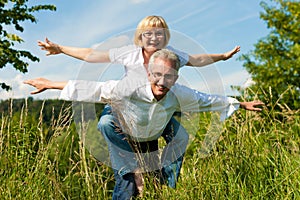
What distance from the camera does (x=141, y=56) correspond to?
2.91 m

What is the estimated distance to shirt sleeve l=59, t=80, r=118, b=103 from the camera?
9.04 ft

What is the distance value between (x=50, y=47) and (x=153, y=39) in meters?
0.71

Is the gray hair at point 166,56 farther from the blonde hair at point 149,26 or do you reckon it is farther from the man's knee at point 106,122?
the man's knee at point 106,122

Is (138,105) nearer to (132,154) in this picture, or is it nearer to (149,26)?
(132,154)

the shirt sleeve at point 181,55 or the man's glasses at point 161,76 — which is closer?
the man's glasses at point 161,76

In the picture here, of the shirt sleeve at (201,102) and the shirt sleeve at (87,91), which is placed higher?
the shirt sleeve at (87,91)

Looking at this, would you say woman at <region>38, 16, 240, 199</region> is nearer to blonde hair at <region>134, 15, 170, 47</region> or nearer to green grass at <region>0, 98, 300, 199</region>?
blonde hair at <region>134, 15, 170, 47</region>

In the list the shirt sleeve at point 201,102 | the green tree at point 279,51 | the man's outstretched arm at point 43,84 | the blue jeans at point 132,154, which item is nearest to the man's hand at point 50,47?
the man's outstretched arm at point 43,84

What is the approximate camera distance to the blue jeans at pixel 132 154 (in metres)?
2.99

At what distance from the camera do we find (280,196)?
8.63ft

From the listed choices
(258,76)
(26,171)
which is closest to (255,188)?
(26,171)

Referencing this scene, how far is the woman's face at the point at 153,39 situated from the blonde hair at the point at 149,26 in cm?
2

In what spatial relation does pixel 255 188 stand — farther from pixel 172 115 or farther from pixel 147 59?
pixel 147 59

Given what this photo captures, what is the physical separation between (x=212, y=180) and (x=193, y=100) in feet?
1.81
